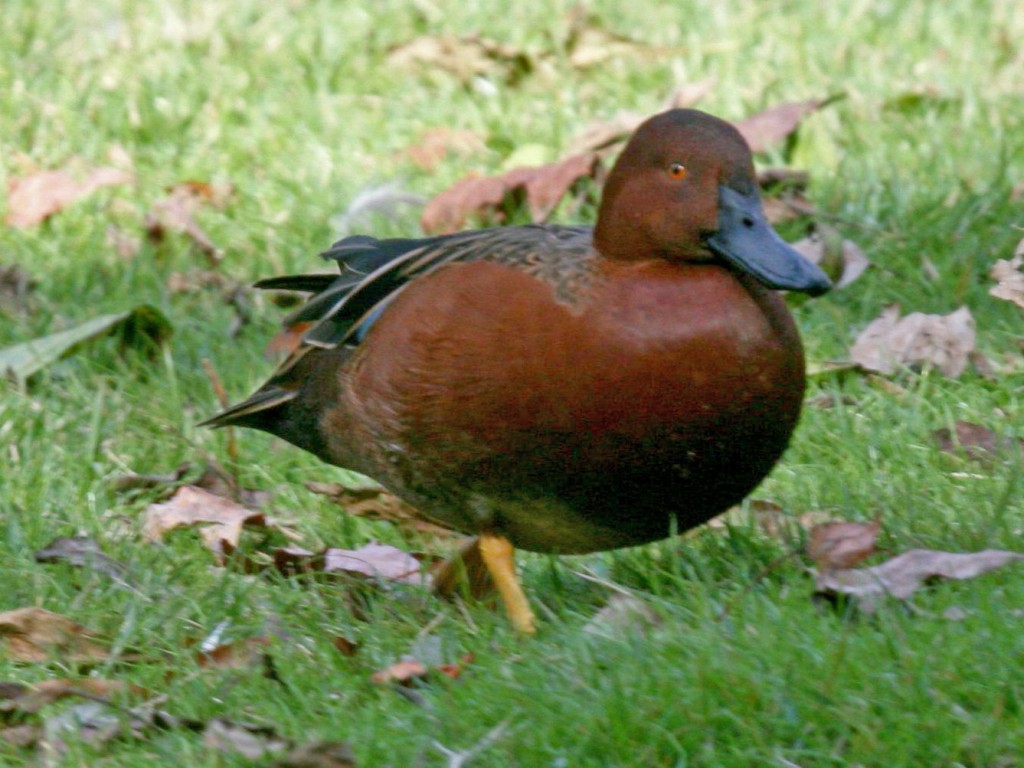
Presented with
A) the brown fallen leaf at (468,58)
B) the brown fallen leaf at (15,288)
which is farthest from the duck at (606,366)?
the brown fallen leaf at (468,58)

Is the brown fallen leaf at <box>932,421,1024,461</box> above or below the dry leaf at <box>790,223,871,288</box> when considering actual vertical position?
below

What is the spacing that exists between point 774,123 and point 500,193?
93 cm

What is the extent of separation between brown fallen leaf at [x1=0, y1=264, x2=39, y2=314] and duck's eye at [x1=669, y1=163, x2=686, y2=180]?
2.53 meters

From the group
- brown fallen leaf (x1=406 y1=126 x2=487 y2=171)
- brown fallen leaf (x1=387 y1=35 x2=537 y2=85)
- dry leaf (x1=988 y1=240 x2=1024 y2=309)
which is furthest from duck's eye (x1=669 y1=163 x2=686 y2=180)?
brown fallen leaf (x1=387 y1=35 x2=537 y2=85)

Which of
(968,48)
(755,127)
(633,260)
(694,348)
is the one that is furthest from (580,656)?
(968,48)

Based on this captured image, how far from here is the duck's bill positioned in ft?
10.2

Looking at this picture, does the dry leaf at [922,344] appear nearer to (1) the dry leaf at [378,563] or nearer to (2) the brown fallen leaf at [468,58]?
(1) the dry leaf at [378,563]

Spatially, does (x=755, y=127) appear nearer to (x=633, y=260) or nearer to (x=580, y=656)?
(x=633, y=260)

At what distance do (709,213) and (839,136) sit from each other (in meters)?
2.64

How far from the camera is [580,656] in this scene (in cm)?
290

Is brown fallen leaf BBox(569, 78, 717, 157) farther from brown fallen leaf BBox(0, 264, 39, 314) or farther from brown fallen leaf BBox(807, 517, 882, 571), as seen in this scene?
brown fallen leaf BBox(807, 517, 882, 571)

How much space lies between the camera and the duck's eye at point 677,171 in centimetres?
323

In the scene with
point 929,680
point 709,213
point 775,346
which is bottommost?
point 929,680

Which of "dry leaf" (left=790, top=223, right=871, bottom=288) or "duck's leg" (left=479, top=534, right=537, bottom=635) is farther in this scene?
"dry leaf" (left=790, top=223, right=871, bottom=288)
